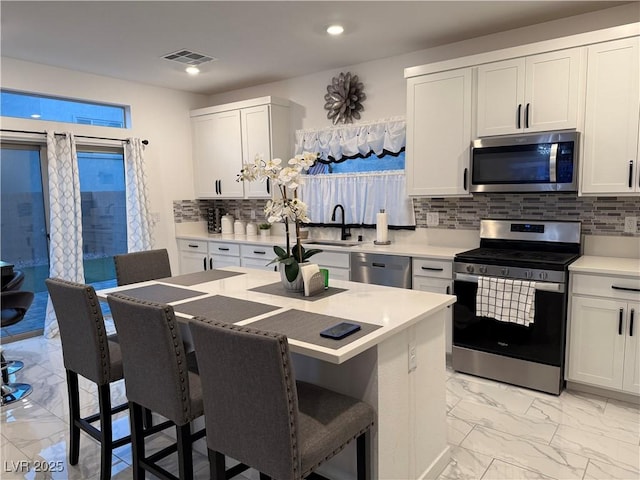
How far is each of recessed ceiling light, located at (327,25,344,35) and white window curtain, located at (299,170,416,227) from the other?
51.8 inches

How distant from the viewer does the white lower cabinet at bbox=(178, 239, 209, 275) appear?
526cm

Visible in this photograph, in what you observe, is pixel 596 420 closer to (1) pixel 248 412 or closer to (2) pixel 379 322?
(2) pixel 379 322

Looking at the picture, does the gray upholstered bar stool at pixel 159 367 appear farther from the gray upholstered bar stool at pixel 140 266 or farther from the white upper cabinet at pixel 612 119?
the white upper cabinet at pixel 612 119

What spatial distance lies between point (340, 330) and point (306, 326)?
17 centimetres

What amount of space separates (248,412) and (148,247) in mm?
3987

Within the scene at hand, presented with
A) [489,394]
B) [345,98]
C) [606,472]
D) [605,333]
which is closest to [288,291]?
[489,394]

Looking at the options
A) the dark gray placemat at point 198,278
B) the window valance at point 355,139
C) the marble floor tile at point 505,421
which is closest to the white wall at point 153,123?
the window valance at point 355,139

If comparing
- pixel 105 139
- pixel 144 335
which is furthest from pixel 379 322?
pixel 105 139

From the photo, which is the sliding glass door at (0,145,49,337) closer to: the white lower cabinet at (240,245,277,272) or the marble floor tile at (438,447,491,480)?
the white lower cabinet at (240,245,277,272)

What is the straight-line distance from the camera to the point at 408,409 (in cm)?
196

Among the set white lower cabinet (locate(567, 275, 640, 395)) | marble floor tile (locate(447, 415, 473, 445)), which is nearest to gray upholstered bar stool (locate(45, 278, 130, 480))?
marble floor tile (locate(447, 415, 473, 445))

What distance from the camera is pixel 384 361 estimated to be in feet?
5.85

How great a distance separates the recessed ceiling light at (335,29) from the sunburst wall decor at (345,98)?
3.01ft

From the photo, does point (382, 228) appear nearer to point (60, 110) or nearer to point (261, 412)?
point (261, 412)
